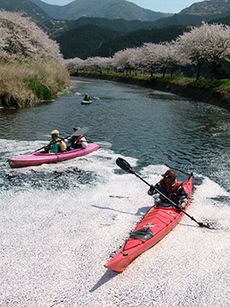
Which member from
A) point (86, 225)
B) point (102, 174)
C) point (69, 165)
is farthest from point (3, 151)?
point (86, 225)

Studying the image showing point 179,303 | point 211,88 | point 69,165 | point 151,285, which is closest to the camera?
point 179,303

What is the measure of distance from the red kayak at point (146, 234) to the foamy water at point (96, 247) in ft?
0.76

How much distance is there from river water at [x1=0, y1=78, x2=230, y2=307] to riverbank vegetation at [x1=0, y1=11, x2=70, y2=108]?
606 centimetres

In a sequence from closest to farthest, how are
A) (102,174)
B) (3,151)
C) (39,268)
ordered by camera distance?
(39,268)
(102,174)
(3,151)

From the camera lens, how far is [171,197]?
6051 mm

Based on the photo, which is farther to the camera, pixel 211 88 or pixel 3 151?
pixel 211 88

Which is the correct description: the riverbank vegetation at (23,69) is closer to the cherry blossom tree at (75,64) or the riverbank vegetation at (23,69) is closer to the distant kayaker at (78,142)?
the distant kayaker at (78,142)

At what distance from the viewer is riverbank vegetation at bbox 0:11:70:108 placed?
17.4 metres

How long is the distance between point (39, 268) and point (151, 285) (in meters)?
1.91

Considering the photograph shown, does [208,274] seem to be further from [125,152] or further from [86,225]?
[125,152]

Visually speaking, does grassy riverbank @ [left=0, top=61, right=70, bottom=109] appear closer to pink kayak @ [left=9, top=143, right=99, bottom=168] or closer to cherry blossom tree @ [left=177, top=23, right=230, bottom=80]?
pink kayak @ [left=9, top=143, right=99, bottom=168]

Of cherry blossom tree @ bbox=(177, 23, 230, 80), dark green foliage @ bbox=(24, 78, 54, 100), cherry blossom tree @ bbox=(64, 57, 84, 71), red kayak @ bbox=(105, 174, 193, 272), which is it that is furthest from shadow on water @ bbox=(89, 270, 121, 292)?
cherry blossom tree @ bbox=(64, 57, 84, 71)

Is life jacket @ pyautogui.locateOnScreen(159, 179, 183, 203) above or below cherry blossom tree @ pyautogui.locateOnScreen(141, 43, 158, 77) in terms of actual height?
below

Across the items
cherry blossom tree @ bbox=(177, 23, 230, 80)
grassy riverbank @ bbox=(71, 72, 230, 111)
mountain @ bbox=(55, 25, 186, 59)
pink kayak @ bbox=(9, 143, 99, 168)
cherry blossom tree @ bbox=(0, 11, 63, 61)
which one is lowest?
pink kayak @ bbox=(9, 143, 99, 168)
